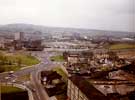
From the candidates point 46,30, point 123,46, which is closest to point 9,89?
point 46,30

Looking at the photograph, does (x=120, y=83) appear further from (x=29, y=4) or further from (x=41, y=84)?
(x=29, y=4)

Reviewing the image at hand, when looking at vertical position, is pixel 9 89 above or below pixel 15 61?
below

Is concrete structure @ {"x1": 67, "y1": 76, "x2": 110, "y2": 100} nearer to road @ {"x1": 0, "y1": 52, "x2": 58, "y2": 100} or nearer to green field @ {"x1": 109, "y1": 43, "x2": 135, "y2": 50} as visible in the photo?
road @ {"x1": 0, "y1": 52, "x2": 58, "y2": 100}

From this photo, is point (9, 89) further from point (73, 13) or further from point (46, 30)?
point (73, 13)

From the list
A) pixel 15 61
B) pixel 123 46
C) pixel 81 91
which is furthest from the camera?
pixel 123 46

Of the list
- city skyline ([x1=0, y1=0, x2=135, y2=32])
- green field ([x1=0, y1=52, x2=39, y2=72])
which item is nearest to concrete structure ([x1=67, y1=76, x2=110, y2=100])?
green field ([x1=0, y1=52, x2=39, y2=72])

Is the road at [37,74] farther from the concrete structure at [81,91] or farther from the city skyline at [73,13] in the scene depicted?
the city skyline at [73,13]
